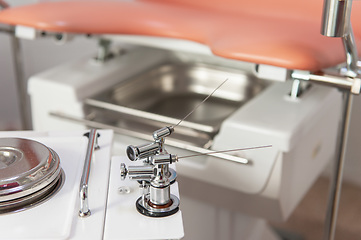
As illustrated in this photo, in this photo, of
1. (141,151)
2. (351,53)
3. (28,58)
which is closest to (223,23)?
(351,53)

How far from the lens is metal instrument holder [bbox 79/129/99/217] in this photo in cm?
86

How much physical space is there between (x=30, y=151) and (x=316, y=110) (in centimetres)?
73

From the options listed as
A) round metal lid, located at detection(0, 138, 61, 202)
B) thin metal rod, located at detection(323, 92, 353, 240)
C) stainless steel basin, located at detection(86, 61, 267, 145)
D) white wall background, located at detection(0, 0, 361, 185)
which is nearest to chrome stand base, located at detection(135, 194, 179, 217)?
round metal lid, located at detection(0, 138, 61, 202)

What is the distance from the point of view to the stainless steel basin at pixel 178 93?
1.59 m

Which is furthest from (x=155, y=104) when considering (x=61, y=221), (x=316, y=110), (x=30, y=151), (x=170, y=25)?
(x=61, y=221)

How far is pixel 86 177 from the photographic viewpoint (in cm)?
91

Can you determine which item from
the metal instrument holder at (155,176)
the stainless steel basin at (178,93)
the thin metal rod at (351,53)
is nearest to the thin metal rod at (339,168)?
the thin metal rod at (351,53)

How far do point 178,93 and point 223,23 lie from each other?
42cm

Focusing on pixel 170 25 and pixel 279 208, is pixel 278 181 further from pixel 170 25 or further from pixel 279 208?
pixel 170 25

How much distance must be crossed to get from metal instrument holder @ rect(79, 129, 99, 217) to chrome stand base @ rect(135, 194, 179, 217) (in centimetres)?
9

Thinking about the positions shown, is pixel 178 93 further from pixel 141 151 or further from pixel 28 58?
pixel 28 58

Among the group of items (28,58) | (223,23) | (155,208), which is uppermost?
(223,23)

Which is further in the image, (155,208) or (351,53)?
(351,53)

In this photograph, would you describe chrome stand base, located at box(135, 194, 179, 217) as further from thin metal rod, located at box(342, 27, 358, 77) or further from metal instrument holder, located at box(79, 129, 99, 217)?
thin metal rod, located at box(342, 27, 358, 77)
